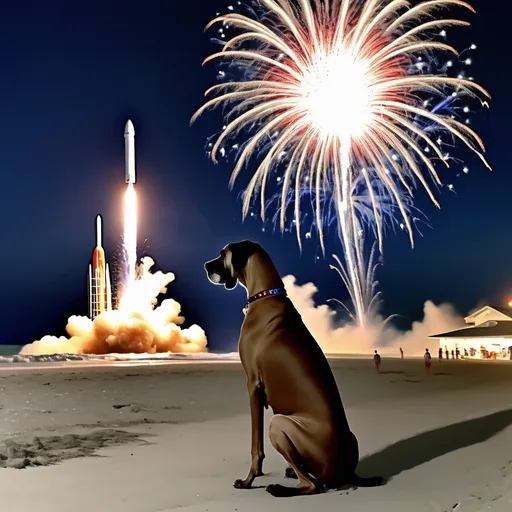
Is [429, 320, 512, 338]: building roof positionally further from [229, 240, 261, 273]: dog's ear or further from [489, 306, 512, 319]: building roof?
[229, 240, 261, 273]: dog's ear

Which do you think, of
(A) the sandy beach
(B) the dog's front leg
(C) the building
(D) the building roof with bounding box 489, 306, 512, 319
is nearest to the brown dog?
(B) the dog's front leg

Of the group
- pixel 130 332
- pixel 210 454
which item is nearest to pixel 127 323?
pixel 130 332

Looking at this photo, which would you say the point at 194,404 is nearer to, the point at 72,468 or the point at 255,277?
the point at 72,468

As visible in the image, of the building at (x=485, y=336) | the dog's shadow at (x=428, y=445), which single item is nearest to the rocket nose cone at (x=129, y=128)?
the building at (x=485, y=336)

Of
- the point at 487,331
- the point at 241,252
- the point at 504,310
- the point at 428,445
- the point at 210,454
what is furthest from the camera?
the point at 504,310

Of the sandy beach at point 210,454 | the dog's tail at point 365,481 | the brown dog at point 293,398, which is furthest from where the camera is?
the dog's tail at point 365,481

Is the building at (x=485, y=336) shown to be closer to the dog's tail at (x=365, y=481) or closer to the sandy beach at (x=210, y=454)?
the sandy beach at (x=210, y=454)

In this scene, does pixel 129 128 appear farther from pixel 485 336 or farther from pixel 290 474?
pixel 290 474
